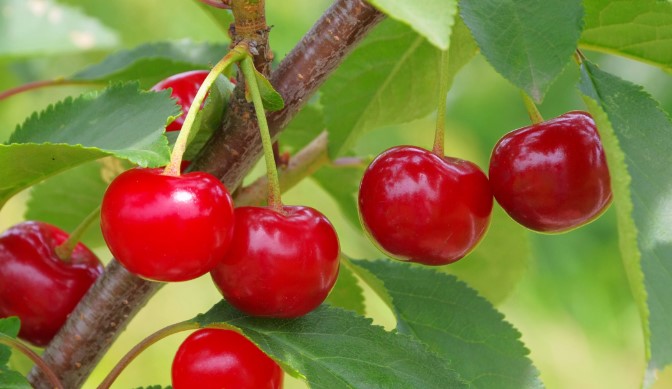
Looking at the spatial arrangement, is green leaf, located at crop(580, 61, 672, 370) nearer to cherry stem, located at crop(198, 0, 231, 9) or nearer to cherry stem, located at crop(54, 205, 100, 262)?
cherry stem, located at crop(198, 0, 231, 9)

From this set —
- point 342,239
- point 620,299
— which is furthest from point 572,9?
point 620,299

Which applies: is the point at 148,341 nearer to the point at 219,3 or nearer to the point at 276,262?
the point at 276,262

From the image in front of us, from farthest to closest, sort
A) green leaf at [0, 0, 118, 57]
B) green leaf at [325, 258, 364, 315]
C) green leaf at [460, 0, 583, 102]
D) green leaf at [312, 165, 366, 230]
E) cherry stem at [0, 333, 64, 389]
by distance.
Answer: green leaf at [0, 0, 118, 57], green leaf at [312, 165, 366, 230], green leaf at [325, 258, 364, 315], cherry stem at [0, 333, 64, 389], green leaf at [460, 0, 583, 102]

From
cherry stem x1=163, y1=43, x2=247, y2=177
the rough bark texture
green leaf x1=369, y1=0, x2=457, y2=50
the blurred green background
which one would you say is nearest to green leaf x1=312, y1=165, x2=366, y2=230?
the rough bark texture

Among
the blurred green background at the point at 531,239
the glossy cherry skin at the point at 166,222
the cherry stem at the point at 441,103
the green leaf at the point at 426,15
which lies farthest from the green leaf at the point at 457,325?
the blurred green background at the point at 531,239

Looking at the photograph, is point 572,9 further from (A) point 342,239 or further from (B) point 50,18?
(A) point 342,239

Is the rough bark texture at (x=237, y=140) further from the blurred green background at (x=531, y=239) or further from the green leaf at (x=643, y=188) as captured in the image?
the blurred green background at (x=531, y=239)
